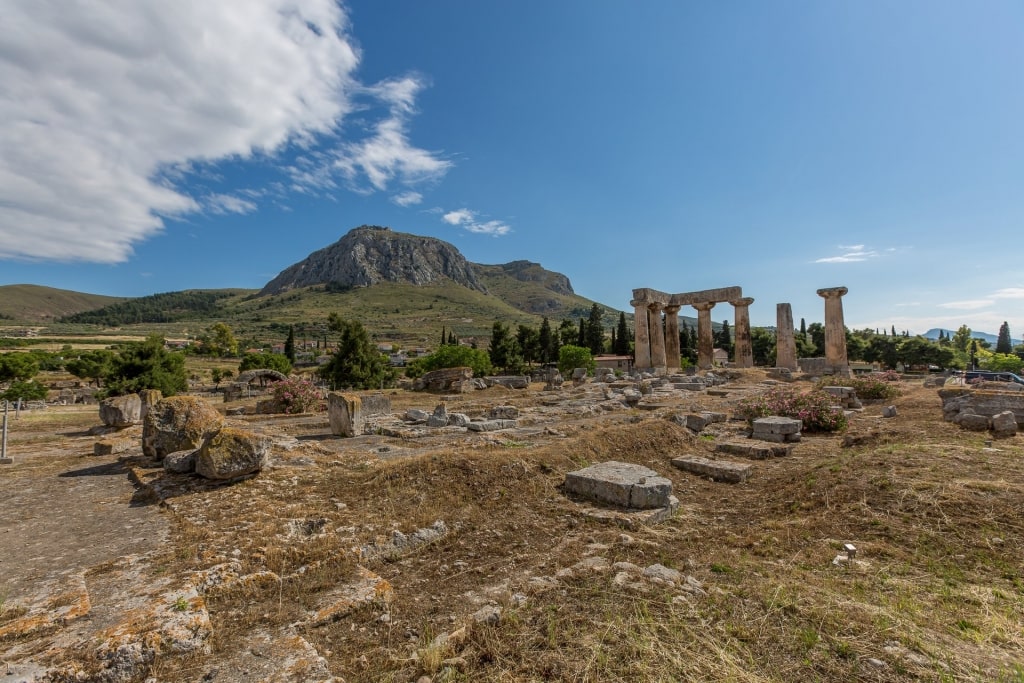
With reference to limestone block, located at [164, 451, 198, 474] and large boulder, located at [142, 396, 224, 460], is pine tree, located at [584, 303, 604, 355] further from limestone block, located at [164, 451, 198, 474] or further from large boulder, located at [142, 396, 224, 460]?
limestone block, located at [164, 451, 198, 474]

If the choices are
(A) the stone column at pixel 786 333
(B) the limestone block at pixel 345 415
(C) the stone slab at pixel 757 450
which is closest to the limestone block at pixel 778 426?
(C) the stone slab at pixel 757 450

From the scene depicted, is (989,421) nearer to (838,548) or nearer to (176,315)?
(838,548)

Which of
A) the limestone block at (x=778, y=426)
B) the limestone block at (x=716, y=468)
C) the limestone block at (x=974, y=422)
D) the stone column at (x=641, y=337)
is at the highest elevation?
the stone column at (x=641, y=337)

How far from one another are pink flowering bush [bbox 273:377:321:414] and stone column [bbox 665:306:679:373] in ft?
99.4

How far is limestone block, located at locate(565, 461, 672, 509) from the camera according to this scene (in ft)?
22.3

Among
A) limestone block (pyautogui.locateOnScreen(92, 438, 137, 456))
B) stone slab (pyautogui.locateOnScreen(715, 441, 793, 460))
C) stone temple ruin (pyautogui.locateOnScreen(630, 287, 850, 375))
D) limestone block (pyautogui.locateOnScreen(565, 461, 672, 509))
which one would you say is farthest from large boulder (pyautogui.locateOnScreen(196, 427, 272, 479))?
stone temple ruin (pyautogui.locateOnScreen(630, 287, 850, 375))

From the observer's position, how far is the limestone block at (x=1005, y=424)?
33.7 ft

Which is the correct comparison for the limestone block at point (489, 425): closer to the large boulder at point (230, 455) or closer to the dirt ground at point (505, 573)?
the dirt ground at point (505, 573)

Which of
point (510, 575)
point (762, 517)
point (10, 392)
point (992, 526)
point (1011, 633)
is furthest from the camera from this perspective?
point (10, 392)

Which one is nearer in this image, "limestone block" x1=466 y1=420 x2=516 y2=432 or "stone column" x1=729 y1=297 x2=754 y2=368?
"limestone block" x1=466 y1=420 x2=516 y2=432

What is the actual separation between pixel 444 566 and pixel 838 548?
15.0 feet

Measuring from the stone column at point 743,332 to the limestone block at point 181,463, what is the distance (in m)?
37.3

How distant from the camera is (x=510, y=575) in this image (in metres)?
4.79

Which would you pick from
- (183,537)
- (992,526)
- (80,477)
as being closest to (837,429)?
(992,526)
